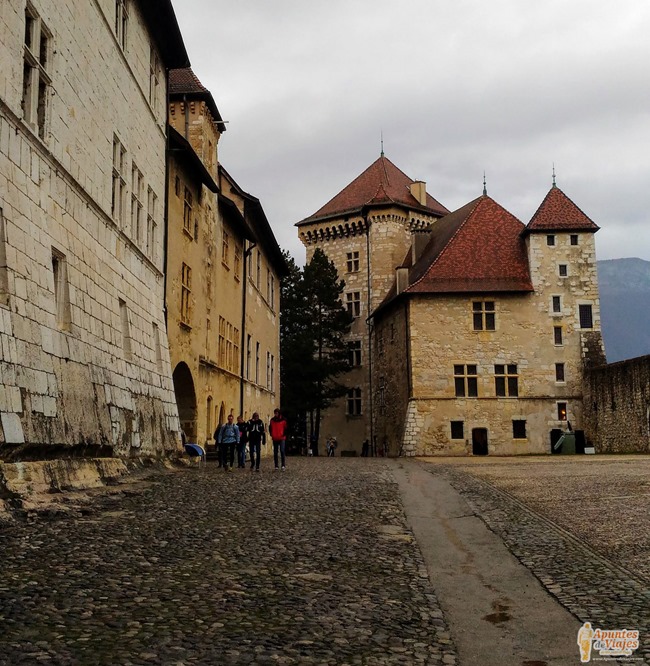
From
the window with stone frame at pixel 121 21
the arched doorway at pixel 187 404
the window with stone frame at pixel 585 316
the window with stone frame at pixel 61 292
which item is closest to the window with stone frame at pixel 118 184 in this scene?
the window with stone frame at pixel 121 21

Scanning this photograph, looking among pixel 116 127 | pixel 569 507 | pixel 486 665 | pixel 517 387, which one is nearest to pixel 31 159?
pixel 116 127

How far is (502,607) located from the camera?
544 cm

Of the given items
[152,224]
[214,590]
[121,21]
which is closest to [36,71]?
[121,21]

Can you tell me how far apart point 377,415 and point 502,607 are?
1885 inches

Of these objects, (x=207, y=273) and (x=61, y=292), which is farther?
(x=207, y=273)

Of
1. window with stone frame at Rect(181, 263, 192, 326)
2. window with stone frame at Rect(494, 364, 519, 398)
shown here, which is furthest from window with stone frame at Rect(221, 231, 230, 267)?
window with stone frame at Rect(494, 364, 519, 398)

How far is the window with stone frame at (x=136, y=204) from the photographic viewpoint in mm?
18281

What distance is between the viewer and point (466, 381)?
42.5m

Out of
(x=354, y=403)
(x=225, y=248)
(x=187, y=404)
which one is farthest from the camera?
(x=354, y=403)

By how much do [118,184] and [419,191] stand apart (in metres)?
44.8

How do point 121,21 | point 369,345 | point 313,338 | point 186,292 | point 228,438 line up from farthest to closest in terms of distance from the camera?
point 369,345 → point 313,338 → point 186,292 → point 228,438 → point 121,21

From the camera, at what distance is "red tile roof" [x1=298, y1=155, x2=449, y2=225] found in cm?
5844

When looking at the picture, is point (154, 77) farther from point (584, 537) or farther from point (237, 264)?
point (584, 537)

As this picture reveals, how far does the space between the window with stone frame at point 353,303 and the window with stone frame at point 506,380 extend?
17214 millimetres
